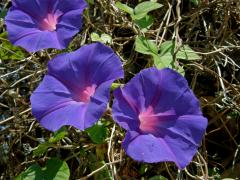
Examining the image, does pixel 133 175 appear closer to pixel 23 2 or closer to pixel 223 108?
pixel 223 108

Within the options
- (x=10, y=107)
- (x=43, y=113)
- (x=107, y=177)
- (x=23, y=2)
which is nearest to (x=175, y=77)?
(x=43, y=113)

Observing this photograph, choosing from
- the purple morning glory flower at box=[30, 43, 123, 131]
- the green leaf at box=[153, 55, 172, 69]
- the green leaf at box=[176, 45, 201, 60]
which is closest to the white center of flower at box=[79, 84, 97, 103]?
the purple morning glory flower at box=[30, 43, 123, 131]

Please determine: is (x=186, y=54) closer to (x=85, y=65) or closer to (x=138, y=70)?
(x=138, y=70)

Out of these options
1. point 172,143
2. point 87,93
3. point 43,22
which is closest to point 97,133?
point 87,93

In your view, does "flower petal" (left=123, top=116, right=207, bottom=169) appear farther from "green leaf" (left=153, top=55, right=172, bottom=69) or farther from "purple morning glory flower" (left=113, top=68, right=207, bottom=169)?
"green leaf" (left=153, top=55, right=172, bottom=69)

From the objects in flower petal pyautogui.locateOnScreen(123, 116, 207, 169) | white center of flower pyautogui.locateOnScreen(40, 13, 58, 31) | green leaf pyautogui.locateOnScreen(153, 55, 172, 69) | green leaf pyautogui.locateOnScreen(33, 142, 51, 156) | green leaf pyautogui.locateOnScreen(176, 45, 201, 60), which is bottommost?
green leaf pyautogui.locateOnScreen(33, 142, 51, 156)

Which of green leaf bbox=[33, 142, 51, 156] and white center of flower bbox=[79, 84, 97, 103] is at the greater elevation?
white center of flower bbox=[79, 84, 97, 103]
